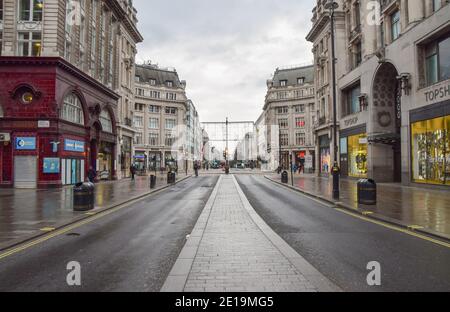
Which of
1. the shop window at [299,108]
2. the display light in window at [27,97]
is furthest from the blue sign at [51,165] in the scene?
the shop window at [299,108]

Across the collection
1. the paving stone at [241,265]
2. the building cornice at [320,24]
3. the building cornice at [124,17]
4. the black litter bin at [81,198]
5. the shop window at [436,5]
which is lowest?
the paving stone at [241,265]

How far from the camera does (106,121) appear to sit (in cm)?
3506

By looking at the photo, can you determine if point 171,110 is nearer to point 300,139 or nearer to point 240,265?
point 300,139

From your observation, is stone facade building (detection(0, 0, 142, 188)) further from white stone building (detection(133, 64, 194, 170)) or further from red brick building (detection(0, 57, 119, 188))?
white stone building (detection(133, 64, 194, 170))

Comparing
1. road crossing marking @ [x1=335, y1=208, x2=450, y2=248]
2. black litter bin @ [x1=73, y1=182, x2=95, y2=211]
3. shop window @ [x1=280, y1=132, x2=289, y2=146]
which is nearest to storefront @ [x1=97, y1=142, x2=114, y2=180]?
black litter bin @ [x1=73, y1=182, x2=95, y2=211]

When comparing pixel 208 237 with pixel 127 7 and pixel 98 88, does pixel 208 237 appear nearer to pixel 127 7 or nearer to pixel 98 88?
pixel 98 88

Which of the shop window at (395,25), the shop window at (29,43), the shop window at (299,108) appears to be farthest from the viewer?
the shop window at (299,108)

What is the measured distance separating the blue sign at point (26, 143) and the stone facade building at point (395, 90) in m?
26.3

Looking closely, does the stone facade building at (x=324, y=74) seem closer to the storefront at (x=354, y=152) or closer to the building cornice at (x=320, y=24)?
the building cornice at (x=320, y=24)

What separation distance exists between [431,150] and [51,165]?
85.7 feet

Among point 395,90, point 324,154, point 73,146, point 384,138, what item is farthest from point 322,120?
point 73,146

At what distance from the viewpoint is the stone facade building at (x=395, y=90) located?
1934cm
